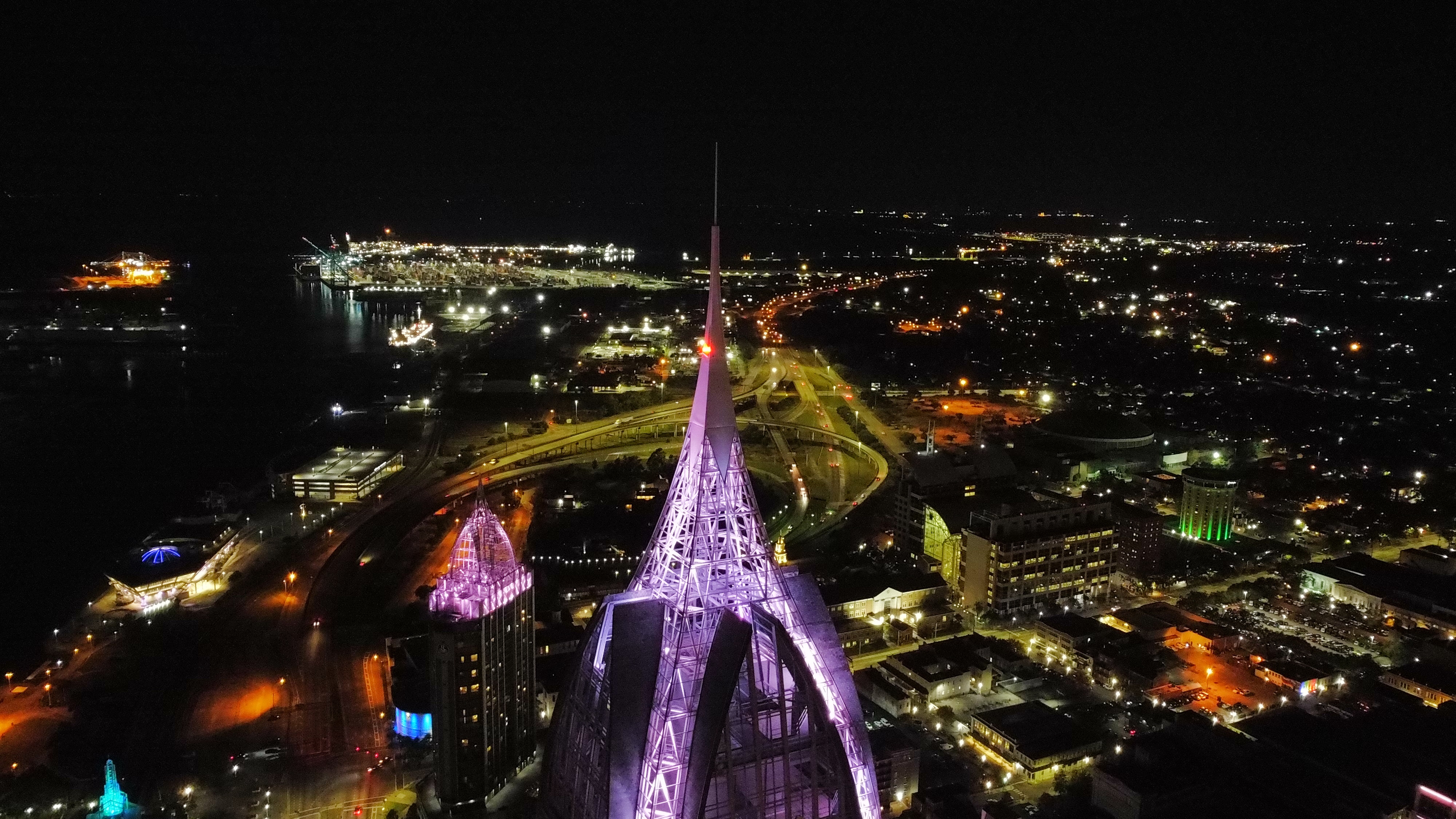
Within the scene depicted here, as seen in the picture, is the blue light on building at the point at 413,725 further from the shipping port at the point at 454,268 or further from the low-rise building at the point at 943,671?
the shipping port at the point at 454,268

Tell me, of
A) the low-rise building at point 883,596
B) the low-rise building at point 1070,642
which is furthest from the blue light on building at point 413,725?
the low-rise building at point 1070,642

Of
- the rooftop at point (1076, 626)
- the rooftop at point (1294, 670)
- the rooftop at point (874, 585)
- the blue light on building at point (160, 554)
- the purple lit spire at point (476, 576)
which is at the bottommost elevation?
the rooftop at point (1294, 670)

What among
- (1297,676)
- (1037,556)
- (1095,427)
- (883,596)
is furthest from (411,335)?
(1297,676)

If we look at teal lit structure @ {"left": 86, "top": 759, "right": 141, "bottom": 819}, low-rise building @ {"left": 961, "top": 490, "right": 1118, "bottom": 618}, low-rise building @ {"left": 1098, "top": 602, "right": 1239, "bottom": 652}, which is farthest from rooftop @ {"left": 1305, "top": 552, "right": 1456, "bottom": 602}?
teal lit structure @ {"left": 86, "top": 759, "right": 141, "bottom": 819}

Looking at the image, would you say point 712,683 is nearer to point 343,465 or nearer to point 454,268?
point 343,465

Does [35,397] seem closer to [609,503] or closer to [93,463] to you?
[93,463]
